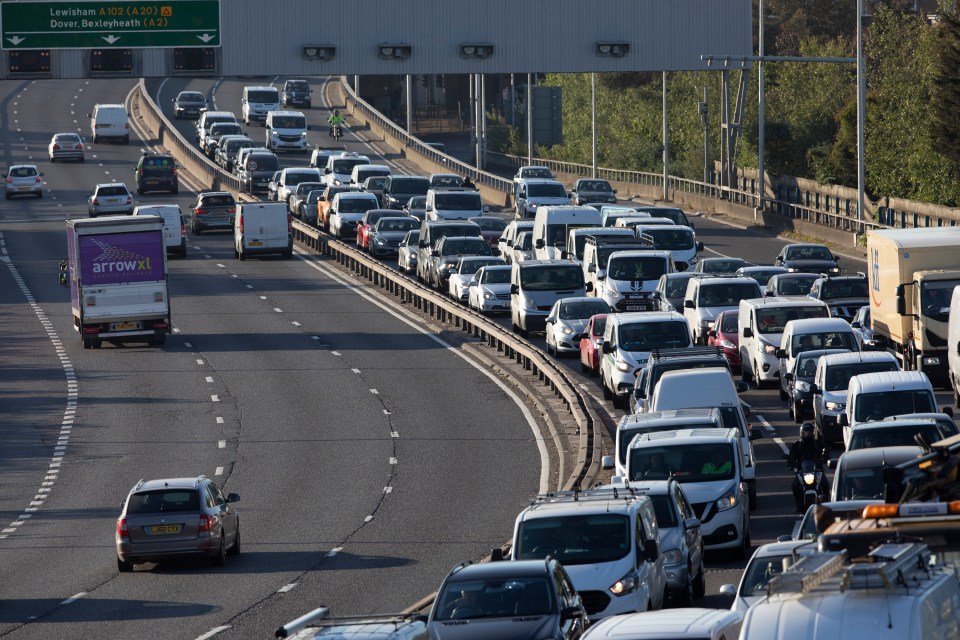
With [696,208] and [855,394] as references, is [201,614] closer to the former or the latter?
[855,394]

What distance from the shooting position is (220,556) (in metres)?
25.9

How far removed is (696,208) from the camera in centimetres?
8056

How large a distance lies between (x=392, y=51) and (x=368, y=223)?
306 inches

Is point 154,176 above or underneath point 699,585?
above

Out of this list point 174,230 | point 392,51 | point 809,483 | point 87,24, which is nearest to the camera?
point 809,483

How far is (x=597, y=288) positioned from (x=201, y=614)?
24.9 metres

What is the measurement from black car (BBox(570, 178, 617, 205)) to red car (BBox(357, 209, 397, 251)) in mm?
Result: 11519

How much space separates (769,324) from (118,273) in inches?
676

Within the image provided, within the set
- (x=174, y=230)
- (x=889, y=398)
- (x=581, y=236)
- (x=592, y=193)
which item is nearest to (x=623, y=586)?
(x=889, y=398)

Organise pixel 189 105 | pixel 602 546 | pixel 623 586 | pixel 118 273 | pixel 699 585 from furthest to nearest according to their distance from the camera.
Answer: pixel 189 105, pixel 118 273, pixel 699 585, pixel 602 546, pixel 623 586

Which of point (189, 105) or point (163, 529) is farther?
point (189, 105)

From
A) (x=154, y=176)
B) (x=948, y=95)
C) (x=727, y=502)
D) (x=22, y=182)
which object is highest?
(x=948, y=95)

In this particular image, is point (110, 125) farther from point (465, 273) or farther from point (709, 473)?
point (709, 473)

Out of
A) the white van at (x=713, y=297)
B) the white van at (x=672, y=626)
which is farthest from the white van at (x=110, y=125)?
the white van at (x=672, y=626)
